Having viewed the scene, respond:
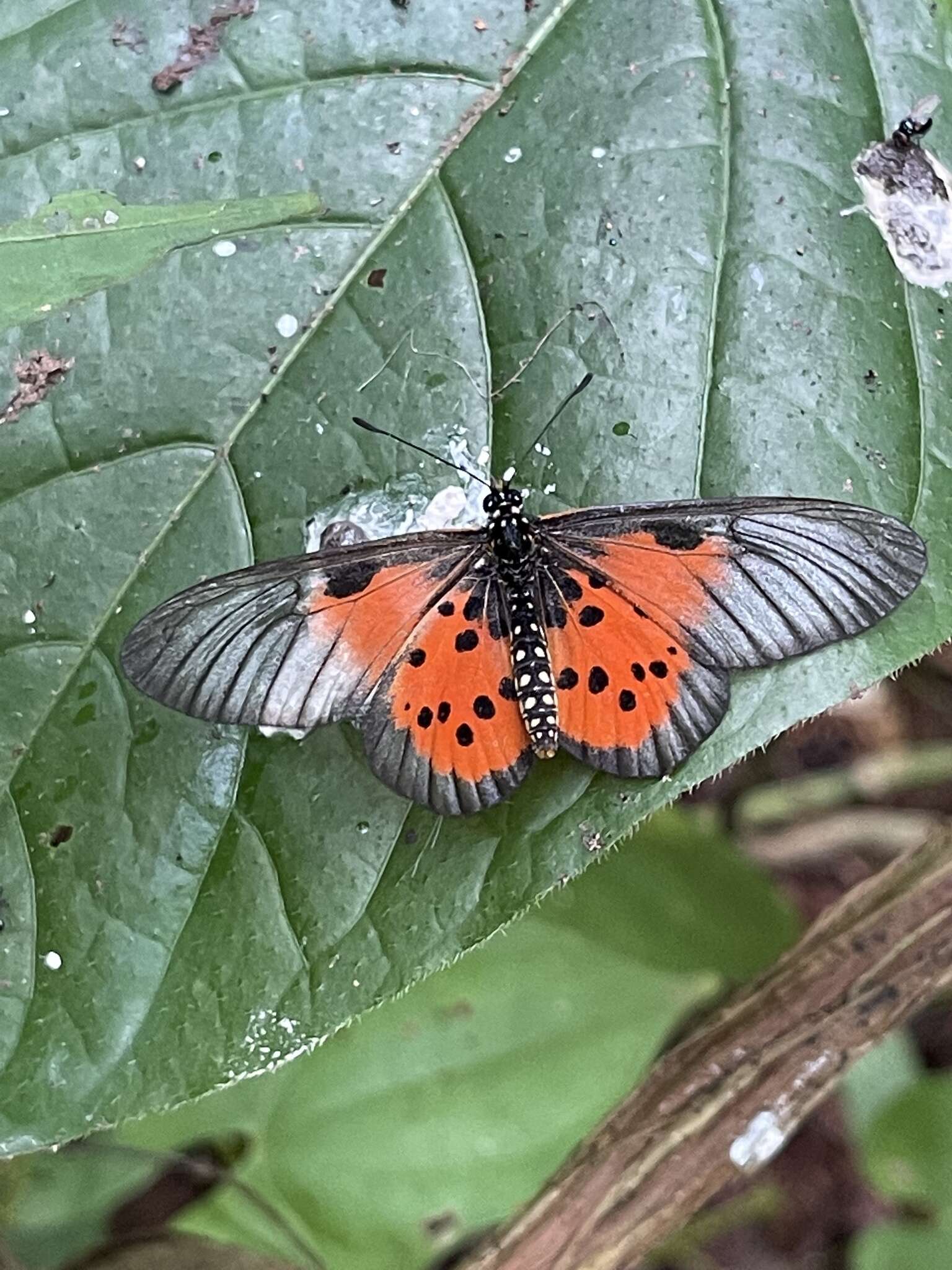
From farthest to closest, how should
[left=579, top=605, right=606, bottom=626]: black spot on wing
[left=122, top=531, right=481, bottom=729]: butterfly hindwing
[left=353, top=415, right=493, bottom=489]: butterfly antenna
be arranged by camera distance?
[left=579, top=605, right=606, bottom=626]: black spot on wing < [left=353, top=415, right=493, bottom=489]: butterfly antenna < [left=122, top=531, right=481, bottom=729]: butterfly hindwing

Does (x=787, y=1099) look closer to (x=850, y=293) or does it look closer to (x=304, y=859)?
(x=304, y=859)

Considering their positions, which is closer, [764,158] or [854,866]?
[764,158]

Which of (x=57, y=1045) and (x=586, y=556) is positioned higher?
(x=586, y=556)

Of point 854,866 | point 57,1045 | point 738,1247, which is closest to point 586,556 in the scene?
point 57,1045

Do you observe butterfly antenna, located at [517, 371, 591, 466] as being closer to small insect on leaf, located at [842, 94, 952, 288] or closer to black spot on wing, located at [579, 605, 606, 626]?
black spot on wing, located at [579, 605, 606, 626]

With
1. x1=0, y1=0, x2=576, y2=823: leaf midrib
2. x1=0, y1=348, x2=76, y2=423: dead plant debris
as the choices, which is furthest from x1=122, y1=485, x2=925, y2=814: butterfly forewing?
x1=0, y1=348, x2=76, y2=423: dead plant debris

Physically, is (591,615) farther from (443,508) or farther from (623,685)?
(443,508)

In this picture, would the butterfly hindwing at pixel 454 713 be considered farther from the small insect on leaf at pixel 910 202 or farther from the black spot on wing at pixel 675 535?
the small insect on leaf at pixel 910 202

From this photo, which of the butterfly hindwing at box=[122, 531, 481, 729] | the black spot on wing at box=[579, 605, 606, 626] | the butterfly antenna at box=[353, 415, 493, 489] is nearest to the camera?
the butterfly hindwing at box=[122, 531, 481, 729]
